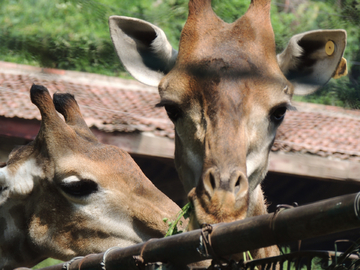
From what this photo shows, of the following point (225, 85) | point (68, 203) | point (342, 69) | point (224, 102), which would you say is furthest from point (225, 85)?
point (68, 203)

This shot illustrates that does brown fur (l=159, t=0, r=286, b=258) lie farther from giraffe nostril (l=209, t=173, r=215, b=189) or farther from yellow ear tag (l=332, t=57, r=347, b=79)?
yellow ear tag (l=332, t=57, r=347, b=79)

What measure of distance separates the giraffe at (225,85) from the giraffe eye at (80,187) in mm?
684

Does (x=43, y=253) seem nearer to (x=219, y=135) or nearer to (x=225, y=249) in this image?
(x=219, y=135)

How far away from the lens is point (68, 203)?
11.5ft

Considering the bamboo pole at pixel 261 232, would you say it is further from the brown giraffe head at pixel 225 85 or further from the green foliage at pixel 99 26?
the green foliage at pixel 99 26

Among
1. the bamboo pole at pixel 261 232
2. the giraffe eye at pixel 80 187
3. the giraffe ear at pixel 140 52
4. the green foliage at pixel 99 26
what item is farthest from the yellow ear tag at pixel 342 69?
the bamboo pole at pixel 261 232

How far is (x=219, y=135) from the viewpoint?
266 centimetres

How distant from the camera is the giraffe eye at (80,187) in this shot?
3.45m

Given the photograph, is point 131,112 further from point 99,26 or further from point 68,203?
point 68,203

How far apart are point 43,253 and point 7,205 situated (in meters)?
0.47

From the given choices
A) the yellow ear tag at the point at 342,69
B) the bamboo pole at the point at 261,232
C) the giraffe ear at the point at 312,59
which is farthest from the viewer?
the yellow ear tag at the point at 342,69

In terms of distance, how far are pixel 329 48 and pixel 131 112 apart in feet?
14.7

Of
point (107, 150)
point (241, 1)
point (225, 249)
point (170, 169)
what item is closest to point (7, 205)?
point (107, 150)

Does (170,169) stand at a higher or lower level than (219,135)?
lower
